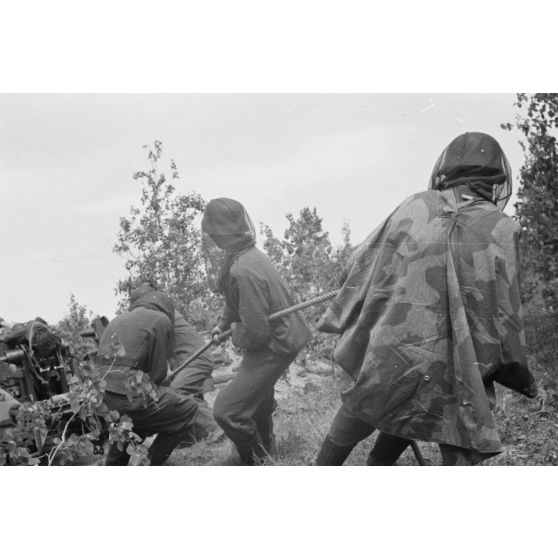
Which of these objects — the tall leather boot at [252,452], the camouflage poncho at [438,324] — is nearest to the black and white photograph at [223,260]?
the tall leather boot at [252,452]

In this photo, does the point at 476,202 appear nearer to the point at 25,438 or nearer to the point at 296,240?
the point at 296,240

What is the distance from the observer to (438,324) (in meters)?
4.51

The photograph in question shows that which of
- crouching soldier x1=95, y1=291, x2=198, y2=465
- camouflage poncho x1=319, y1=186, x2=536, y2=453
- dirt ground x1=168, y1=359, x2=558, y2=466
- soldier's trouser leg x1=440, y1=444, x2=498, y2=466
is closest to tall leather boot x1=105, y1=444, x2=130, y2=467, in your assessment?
crouching soldier x1=95, y1=291, x2=198, y2=465

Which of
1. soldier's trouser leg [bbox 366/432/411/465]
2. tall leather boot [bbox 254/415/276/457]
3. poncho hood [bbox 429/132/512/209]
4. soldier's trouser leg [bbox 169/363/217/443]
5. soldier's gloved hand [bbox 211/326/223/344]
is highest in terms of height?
poncho hood [bbox 429/132/512/209]

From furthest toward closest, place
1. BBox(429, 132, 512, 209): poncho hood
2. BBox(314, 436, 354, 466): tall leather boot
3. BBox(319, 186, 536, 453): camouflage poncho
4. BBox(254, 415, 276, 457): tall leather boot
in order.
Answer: BBox(254, 415, 276, 457): tall leather boot, BBox(314, 436, 354, 466): tall leather boot, BBox(429, 132, 512, 209): poncho hood, BBox(319, 186, 536, 453): camouflage poncho

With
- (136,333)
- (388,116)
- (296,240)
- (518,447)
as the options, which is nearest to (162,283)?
(136,333)

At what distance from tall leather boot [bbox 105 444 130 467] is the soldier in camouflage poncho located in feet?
3.89

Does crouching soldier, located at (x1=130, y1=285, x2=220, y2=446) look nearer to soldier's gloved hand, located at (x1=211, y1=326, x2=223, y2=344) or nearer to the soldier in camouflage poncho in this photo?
soldier's gloved hand, located at (x1=211, y1=326, x2=223, y2=344)

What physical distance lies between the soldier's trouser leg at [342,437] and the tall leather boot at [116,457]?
110 cm

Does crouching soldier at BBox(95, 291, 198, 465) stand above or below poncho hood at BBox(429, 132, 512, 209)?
below

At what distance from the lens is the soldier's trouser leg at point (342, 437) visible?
4727mm

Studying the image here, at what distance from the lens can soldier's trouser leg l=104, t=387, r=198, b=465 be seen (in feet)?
16.4

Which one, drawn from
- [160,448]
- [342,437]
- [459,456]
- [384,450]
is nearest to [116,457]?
[160,448]

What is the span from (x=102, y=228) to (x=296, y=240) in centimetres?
109
